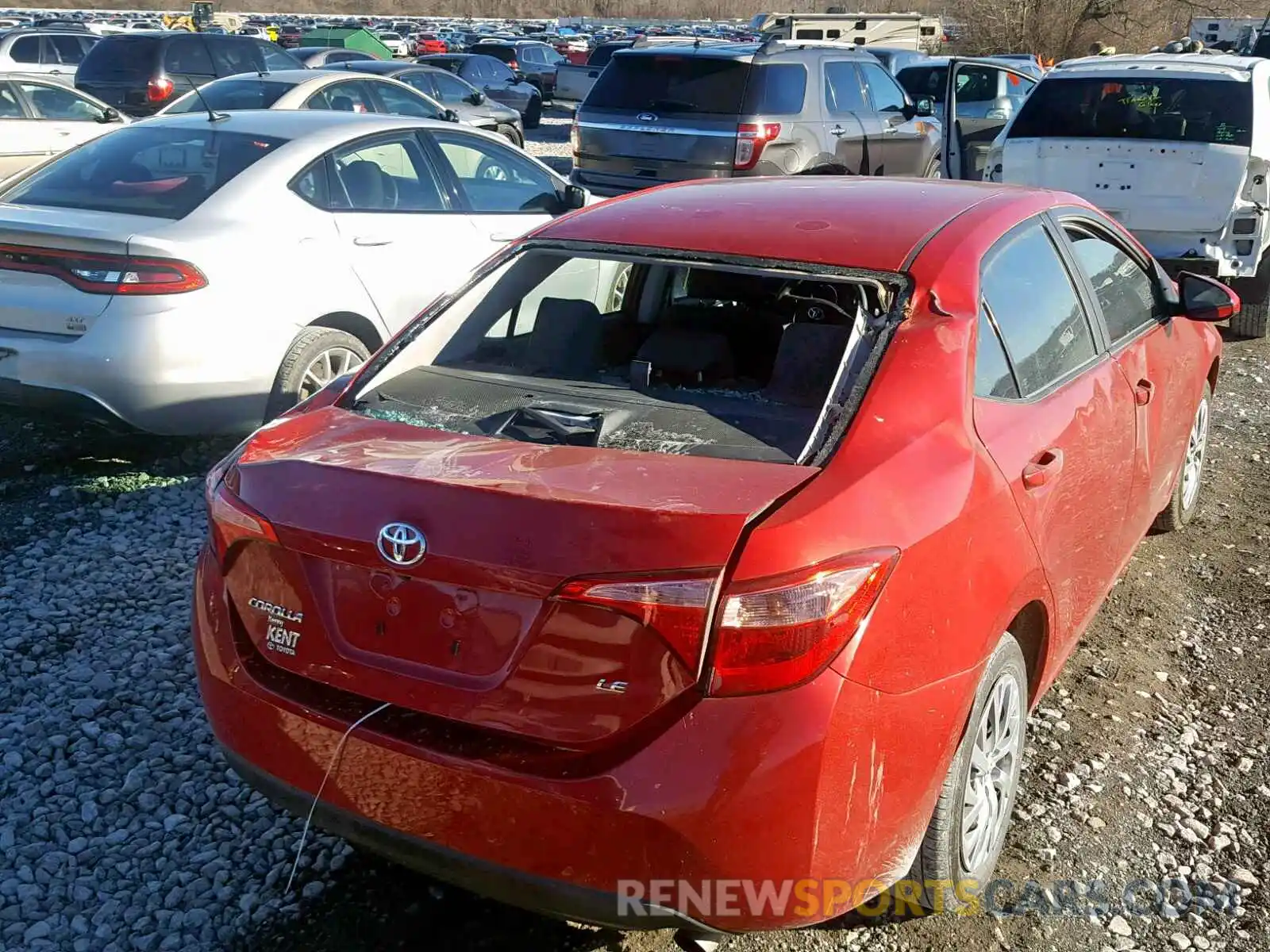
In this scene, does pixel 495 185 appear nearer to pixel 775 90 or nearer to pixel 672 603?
pixel 775 90

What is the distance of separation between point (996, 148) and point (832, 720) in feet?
26.3

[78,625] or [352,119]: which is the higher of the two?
[352,119]

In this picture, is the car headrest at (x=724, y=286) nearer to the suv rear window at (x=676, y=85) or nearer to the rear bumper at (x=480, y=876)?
the rear bumper at (x=480, y=876)

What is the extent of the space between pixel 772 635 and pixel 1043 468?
3.55ft

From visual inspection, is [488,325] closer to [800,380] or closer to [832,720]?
[800,380]

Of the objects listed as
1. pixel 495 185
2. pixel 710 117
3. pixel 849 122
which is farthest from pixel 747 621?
pixel 849 122

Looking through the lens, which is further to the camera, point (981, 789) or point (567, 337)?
point (567, 337)

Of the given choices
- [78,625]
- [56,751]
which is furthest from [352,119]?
[56,751]

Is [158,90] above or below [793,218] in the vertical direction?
below

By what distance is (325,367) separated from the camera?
18.6 feet

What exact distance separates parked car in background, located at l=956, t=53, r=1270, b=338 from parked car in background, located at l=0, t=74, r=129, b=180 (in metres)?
9.12

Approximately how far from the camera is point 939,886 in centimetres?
262

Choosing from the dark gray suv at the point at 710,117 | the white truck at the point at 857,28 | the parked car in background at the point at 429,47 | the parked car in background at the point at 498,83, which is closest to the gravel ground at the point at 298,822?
the dark gray suv at the point at 710,117

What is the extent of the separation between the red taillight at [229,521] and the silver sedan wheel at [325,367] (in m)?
2.84
